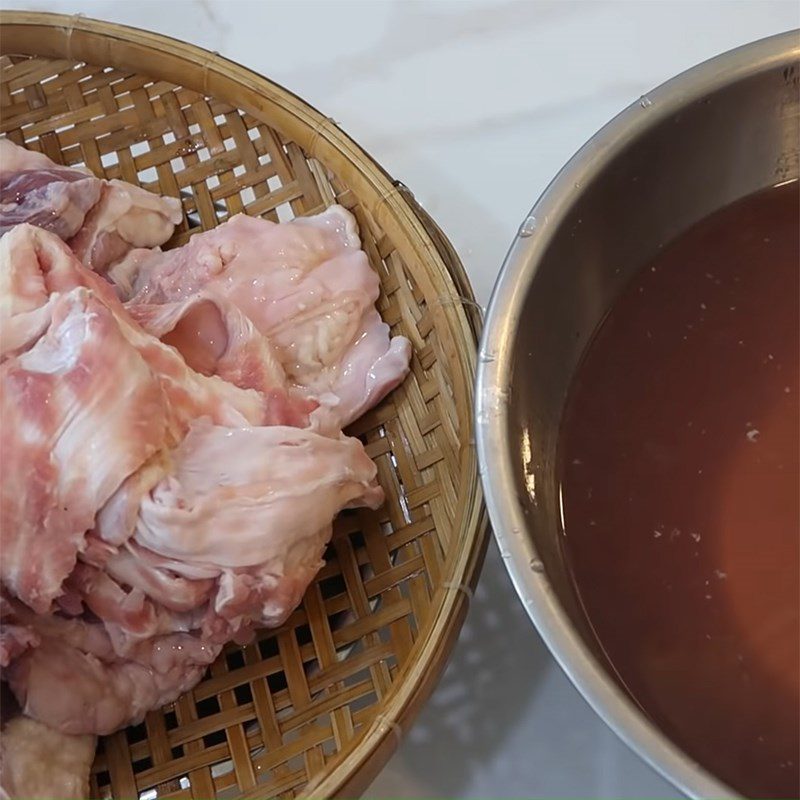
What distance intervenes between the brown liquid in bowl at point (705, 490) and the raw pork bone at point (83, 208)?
51 centimetres

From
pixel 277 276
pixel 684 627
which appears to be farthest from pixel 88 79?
pixel 684 627

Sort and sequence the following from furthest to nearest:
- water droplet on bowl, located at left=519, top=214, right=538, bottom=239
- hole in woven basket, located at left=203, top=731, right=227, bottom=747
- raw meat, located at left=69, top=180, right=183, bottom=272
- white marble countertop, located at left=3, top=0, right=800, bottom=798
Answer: white marble countertop, located at left=3, top=0, right=800, bottom=798, raw meat, located at left=69, top=180, right=183, bottom=272, hole in woven basket, located at left=203, top=731, right=227, bottom=747, water droplet on bowl, located at left=519, top=214, right=538, bottom=239

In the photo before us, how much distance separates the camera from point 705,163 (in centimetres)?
92

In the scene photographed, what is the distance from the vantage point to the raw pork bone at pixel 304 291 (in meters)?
1.03

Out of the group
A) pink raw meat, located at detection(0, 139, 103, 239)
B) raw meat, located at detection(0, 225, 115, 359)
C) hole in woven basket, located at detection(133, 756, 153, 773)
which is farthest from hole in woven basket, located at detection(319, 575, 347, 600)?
pink raw meat, located at detection(0, 139, 103, 239)

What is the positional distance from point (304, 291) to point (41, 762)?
494 mm

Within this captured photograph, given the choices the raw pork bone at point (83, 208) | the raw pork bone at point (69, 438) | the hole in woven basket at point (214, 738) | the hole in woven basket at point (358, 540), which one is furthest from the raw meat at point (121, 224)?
the hole in woven basket at point (214, 738)

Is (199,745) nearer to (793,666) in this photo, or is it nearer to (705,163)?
(793,666)

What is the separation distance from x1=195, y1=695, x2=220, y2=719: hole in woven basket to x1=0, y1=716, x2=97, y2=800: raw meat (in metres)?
0.11

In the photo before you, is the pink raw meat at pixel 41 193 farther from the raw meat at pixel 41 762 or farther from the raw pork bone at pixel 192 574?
the raw meat at pixel 41 762

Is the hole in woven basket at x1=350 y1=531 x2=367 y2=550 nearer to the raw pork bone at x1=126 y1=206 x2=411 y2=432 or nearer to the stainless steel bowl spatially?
the raw pork bone at x1=126 y1=206 x2=411 y2=432

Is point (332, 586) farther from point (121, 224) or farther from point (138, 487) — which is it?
point (121, 224)

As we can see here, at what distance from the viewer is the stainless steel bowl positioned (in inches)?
27.6

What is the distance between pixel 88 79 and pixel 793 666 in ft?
3.09
